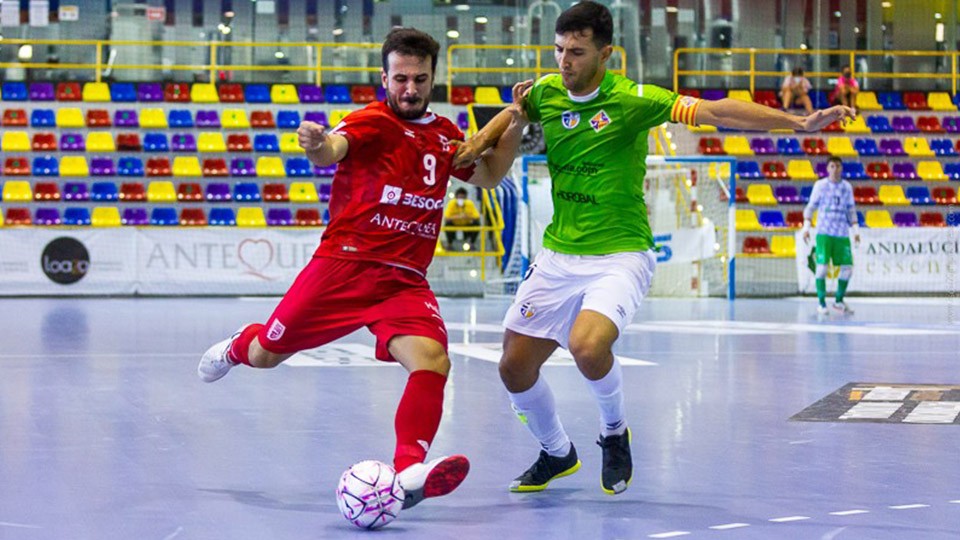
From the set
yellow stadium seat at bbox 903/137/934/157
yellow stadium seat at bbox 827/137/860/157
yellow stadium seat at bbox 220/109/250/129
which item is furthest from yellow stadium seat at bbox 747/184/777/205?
yellow stadium seat at bbox 220/109/250/129

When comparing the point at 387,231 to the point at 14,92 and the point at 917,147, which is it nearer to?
the point at 14,92

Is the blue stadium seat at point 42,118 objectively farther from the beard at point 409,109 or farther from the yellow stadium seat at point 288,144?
the beard at point 409,109

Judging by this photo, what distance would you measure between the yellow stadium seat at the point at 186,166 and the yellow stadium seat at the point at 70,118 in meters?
1.91

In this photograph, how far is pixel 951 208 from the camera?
2761cm

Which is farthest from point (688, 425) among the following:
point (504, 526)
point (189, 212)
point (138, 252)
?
point (189, 212)

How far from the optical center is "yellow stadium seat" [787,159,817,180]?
28.0 m

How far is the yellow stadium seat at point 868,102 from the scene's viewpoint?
29.1m

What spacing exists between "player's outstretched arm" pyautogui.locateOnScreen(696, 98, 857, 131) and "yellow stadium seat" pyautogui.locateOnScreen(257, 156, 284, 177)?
829 inches

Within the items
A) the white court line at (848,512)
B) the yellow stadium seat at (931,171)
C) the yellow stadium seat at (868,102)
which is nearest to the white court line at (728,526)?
the white court line at (848,512)

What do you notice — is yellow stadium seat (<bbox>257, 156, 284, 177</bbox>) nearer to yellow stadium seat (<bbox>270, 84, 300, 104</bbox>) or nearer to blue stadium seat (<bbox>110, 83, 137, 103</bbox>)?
yellow stadium seat (<bbox>270, 84, 300, 104</bbox>)

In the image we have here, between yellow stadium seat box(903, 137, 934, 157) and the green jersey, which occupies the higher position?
yellow stadium seat box(903, 137, 934, 157)

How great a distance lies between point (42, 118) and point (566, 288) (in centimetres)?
2229

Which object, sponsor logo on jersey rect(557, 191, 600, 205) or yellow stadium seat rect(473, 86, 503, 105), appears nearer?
sponsor logo on jersey rect(557, 191, 600, 205)

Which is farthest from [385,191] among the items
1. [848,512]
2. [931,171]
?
[931,171]
